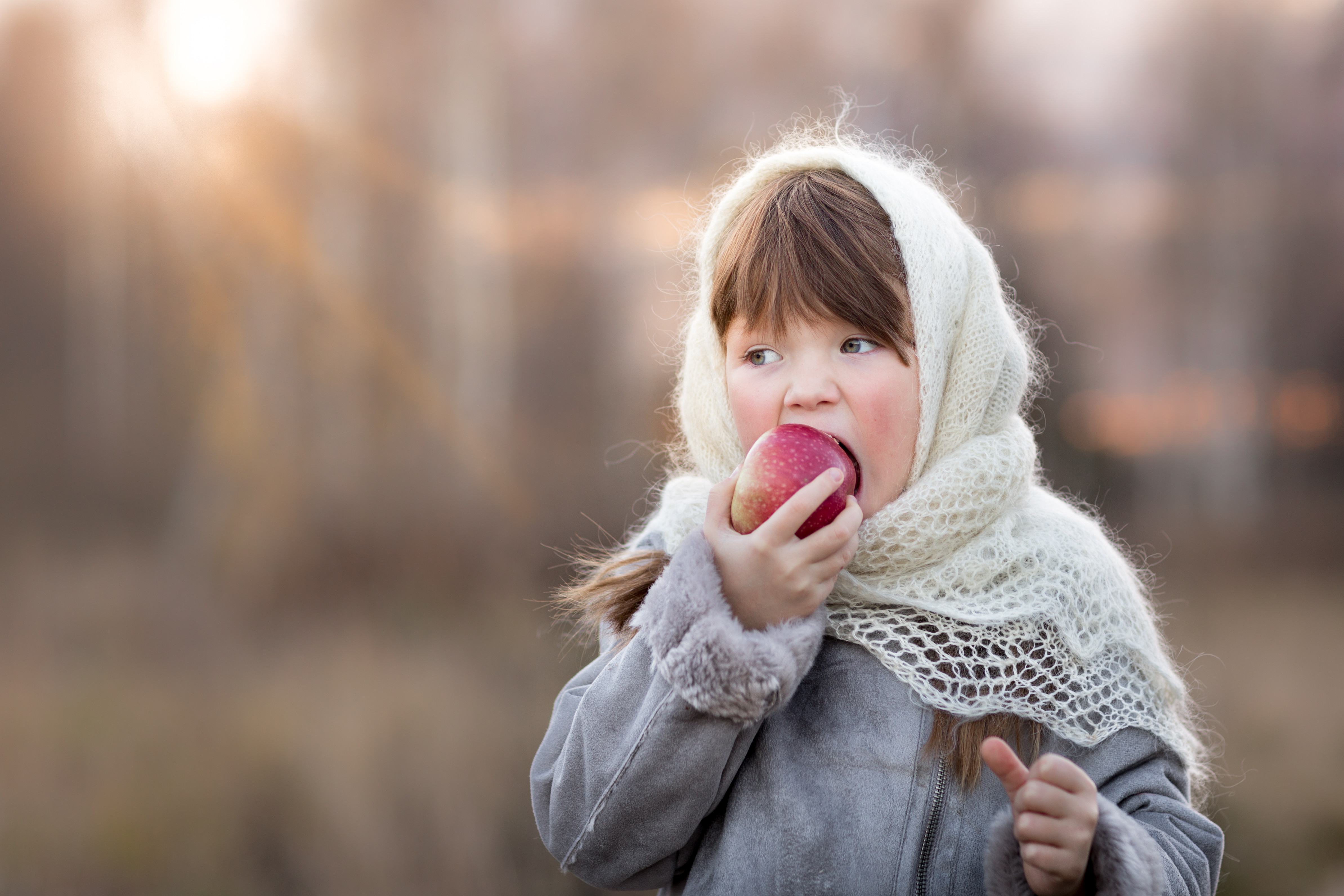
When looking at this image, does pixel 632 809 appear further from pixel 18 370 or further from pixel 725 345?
pixel 18 370

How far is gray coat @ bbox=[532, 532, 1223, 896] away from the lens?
1261 millimetres

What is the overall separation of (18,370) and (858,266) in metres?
7.40

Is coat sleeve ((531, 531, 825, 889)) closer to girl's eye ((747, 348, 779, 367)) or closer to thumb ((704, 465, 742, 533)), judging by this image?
thumb ((704, 465, 742, 533))

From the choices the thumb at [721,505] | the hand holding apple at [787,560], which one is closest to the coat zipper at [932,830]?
the hand holding apple at [787,560]

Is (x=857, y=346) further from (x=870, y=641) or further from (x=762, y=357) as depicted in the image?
(x=870, y=641)

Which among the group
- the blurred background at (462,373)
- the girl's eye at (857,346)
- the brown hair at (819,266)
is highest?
the brown hair at (819,266)

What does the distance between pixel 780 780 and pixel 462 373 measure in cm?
545

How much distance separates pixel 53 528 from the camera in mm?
5992

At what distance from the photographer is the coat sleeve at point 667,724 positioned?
1249mm

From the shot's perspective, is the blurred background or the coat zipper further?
the blurred background

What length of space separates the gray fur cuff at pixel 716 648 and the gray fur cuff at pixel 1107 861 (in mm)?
312

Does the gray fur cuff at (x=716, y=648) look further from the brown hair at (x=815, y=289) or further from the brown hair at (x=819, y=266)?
the brown hair at (x=819, y=266)

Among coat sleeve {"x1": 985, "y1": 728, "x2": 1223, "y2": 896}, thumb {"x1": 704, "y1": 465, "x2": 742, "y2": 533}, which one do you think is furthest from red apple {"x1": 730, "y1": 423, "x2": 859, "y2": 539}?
coat sleeve {"x1": 985, "y1": 728, "x2": 1223, "y2": 896}

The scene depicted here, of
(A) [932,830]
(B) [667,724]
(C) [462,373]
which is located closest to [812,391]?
(B) [667,724]
